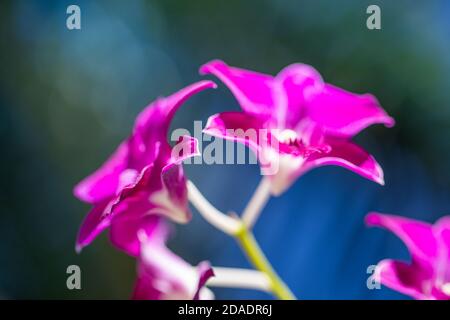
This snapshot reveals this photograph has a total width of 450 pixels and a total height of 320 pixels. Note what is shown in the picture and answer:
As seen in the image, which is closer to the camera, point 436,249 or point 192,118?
point 436,249

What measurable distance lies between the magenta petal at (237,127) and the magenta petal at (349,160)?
58mm

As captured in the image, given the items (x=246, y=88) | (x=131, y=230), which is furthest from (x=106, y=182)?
(x=246, y=88)

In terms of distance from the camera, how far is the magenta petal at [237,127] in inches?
20.1

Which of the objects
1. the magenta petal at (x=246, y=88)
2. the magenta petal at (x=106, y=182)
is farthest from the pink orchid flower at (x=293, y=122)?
the magenta petal at (x=106, y=182)

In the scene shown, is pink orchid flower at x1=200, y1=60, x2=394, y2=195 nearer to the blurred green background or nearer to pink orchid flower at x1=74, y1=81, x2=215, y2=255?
pink orchid flower at x1=74, y1=81, x2=215, y2=255

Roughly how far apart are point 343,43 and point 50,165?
418 millimetres

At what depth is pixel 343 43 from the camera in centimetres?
74

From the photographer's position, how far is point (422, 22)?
0.74m

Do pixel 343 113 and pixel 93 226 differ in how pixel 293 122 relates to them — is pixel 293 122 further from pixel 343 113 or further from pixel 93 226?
pixel 93 226

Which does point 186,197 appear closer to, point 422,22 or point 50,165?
point 50,165

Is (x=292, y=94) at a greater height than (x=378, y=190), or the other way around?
(x=292, y=94)

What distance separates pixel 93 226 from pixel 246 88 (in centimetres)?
19
